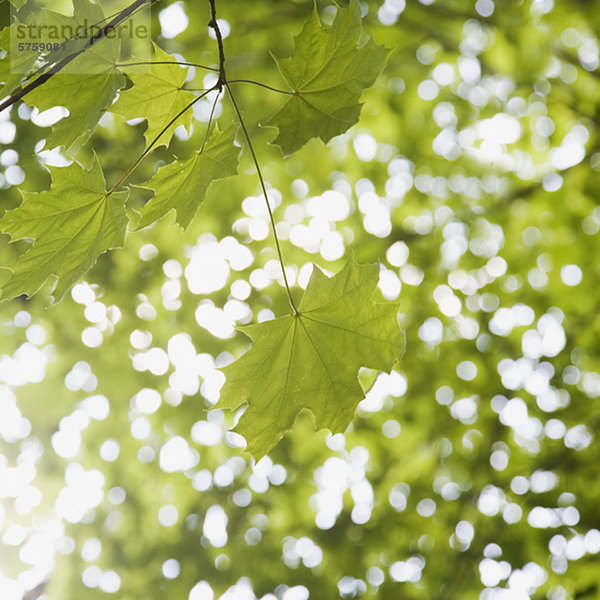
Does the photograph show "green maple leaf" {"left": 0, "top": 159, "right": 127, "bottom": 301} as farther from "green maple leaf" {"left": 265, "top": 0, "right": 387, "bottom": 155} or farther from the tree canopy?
the tree canopy

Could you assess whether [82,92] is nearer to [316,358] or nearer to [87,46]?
[87,46]

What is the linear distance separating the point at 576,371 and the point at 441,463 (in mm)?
1152

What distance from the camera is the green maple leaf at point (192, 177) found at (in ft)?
3.71

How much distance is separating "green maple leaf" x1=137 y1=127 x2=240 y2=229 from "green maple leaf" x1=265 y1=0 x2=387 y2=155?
119 millimetres

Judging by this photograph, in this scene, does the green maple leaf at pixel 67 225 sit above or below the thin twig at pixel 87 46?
below

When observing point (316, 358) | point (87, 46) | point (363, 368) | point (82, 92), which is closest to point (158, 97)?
Result: point (82, 92)

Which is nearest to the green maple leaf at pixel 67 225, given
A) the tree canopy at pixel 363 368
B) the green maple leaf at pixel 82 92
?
the green maple leaf at pixel 82 92

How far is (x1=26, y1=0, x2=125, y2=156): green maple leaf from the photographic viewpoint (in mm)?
1062

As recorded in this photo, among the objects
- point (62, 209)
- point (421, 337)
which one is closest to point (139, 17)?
point (62, 209)

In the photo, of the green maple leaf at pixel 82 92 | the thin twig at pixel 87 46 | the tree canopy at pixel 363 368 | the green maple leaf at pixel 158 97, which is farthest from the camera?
the tree canopy at pixel 363 368

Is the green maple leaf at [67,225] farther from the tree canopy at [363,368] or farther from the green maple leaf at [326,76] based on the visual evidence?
the tree canopy at [363,368]

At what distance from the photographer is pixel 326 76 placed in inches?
44.3

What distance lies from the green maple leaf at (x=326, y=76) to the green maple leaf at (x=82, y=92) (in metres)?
0.34

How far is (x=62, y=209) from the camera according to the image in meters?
1.12
